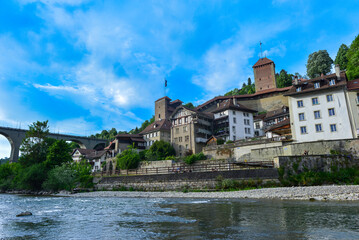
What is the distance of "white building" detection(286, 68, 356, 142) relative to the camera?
34.1 m

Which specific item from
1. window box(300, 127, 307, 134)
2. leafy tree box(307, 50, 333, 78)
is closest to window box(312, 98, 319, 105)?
window box(300, 127, 307, 134)

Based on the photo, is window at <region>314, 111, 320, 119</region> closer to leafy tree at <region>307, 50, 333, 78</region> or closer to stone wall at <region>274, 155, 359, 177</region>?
stone wall at <region>274, 155, 359, 177</region>

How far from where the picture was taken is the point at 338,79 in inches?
1417

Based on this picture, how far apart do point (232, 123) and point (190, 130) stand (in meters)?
10.2

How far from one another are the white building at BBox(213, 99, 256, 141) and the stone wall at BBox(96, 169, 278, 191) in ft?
83.9

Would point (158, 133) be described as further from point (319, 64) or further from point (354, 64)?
point (319, 64)

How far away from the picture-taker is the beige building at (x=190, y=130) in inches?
2217

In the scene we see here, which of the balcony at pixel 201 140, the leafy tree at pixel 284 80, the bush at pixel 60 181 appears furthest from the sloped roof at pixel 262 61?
the bush at pixel 60 181

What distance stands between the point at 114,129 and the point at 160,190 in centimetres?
12071

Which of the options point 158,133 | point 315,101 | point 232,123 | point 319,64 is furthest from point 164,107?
point 315,101

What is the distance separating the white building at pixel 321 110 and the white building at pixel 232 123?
1793 centimetres

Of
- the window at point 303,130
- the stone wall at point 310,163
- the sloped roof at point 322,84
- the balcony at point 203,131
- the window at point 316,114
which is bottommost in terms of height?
the stone wall at point 310,163

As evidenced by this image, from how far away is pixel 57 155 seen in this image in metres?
49.9

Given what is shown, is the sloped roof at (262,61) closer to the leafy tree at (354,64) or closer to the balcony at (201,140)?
the leafy tree at (354,64)
